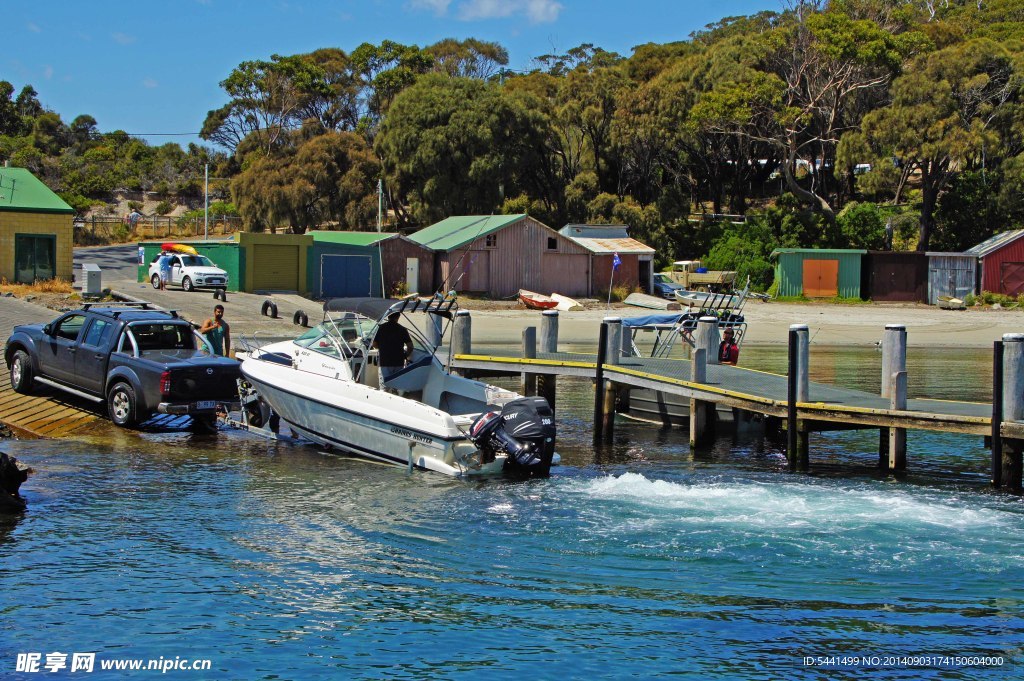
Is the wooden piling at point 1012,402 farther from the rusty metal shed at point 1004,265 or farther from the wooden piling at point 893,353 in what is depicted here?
the rusty metal shed at point 1004,265

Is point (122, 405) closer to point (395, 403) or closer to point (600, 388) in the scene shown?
point (395, 403)

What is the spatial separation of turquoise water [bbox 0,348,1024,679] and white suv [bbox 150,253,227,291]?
2437cm

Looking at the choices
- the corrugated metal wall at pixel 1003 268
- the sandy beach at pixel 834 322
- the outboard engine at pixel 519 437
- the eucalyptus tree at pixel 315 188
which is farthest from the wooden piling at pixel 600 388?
the eucalyptus tree at pixel 315 188

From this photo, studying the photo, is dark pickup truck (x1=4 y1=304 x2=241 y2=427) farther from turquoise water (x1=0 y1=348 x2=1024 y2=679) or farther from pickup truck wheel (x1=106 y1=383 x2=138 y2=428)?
turquoise water (x1=0 y1=348 x2=1024 y2=679)

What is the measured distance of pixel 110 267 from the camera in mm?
54062

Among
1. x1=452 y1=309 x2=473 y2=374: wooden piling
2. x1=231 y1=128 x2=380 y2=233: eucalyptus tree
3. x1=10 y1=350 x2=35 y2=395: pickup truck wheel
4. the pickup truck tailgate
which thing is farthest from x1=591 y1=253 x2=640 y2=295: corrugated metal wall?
the pickup truck tailgate

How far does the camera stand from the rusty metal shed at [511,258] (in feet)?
157

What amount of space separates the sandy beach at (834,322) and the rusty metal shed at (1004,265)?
8.00 ft

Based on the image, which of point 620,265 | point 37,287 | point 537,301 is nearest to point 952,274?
point 620,265

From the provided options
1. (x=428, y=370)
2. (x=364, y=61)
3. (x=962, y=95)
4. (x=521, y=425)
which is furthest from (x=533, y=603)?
(x=364, y=61)

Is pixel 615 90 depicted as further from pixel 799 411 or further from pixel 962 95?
pixel 799 411

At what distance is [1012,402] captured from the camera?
605 inches

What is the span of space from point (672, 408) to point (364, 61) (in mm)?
68041
